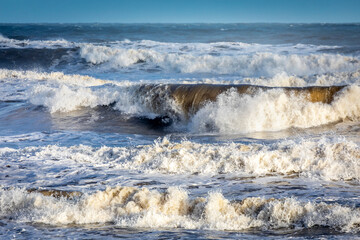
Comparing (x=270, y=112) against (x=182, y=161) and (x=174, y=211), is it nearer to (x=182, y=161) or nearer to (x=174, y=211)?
(x=182, y=161)

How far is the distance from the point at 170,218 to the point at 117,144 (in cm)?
469

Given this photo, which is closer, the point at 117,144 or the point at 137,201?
the point at 137,201

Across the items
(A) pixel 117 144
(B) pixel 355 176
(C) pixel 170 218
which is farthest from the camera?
(A) pixel 117 144

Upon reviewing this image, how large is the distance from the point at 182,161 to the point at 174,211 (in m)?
1.98

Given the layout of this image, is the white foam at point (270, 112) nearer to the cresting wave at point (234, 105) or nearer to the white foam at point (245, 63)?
the cresting wave at point (234, 105)

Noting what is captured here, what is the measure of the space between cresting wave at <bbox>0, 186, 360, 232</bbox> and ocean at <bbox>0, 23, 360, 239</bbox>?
0.01 meters

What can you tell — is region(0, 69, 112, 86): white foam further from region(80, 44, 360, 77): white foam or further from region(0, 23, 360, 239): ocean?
region(80, 44, 360, 77): white foam

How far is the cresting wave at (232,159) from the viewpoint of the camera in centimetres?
643

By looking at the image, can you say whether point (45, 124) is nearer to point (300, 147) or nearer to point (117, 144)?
point (117, 144)

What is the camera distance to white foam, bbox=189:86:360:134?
429 inches

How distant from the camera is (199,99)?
12227 mm

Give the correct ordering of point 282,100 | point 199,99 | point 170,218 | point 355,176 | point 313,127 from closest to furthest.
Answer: point 170,218
point 355,176
point 313,127
point 282,100
point 199,99

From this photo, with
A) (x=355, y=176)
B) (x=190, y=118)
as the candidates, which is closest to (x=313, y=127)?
(x=190, y=118)

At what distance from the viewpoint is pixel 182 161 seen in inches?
272
